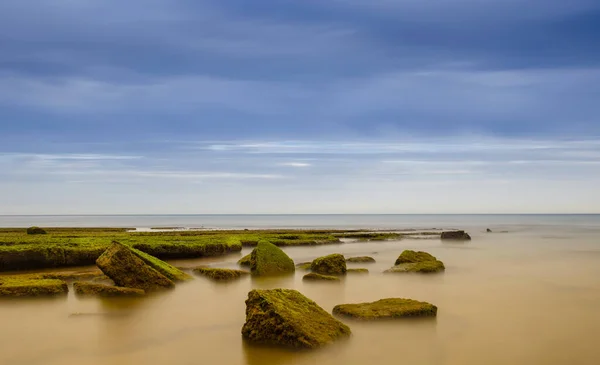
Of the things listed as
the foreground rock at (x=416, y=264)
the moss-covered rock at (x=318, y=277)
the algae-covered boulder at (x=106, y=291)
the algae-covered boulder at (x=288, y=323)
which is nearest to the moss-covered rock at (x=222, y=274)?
A: the moss-covered rock at (x=318, y=277)

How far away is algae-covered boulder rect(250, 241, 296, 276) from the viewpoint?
59.6ft

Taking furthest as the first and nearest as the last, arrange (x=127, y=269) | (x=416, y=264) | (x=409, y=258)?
(x=409, y=258) < (x=416, y=264) < (x=127, y=269)

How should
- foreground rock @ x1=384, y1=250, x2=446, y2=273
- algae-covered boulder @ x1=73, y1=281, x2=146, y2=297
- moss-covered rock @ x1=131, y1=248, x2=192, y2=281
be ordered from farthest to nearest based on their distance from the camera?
1. foreground rock @ x1=384, y1=250, x2=446, y2=273
2. moss-covered rock @ x1=131, y1=248, x2=192, y2=281
3. algae-covered boulder @ x1=73, y1=281, x2=146, y2=297

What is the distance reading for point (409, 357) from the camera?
8.10 m

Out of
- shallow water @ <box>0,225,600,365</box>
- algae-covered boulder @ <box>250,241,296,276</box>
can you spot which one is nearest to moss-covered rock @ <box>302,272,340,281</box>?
shallow water @ <box>0,225,600,365</box>

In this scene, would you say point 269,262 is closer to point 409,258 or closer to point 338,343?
point 409,258

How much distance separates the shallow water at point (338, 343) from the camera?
318 inches

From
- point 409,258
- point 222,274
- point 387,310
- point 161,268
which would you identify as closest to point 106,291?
point 161,268

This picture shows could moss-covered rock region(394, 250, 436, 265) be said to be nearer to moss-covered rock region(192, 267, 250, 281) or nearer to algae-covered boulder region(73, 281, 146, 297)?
moss-covered rock region(192, 267, 250, 281)

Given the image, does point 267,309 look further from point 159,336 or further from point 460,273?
point 460,273

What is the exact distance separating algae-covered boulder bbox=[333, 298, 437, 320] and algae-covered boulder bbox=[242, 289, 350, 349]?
1.32 meters

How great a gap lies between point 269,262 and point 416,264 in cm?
553

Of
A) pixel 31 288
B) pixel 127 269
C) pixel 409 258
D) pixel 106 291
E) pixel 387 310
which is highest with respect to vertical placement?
pixel 127 269

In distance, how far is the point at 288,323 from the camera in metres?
8.23
